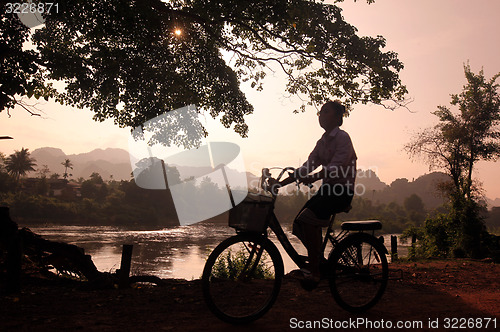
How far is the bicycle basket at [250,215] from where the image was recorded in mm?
3525

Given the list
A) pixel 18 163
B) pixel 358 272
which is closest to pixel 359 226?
pixel 358 272

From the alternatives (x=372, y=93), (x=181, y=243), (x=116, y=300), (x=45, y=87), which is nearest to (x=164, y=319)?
(x=116, y=300)

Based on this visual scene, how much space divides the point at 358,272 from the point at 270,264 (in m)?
1.06

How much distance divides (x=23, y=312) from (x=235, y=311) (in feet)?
8.06

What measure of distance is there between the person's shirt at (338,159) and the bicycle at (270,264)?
1.36ft

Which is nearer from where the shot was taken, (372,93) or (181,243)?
(372,93)

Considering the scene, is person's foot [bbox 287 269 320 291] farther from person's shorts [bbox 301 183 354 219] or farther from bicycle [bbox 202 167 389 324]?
person's shorts [bbox 301 183 354 219]

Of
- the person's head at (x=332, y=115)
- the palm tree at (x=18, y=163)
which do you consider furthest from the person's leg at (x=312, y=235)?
the palm tree at (x=18, y=163)

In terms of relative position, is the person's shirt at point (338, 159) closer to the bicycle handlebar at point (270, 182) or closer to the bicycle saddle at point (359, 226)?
the bicycle handlebar at point (270, 182)

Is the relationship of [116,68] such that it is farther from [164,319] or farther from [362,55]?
[164,319]

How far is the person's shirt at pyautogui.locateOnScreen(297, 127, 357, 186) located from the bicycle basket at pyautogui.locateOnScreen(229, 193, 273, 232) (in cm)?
60

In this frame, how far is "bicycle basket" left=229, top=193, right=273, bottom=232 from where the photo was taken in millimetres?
3525

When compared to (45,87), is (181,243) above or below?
below

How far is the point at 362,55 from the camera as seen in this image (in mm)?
9820
